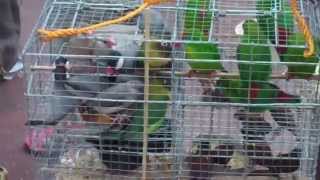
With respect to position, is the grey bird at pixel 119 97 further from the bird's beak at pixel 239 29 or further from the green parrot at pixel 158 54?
the bird's beak at pixel 239 29

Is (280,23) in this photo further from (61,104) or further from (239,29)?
(61,104)

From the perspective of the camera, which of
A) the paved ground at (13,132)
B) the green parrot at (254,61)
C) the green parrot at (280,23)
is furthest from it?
the paved ground at (13,132)

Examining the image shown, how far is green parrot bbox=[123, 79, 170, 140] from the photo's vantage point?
1.90 meters

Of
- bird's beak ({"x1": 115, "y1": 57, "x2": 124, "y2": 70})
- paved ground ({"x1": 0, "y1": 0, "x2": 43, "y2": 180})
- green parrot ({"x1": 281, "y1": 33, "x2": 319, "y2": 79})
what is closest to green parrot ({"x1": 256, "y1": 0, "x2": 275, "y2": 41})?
green parrot ({"x1": 281, "y1": 33, "x2": 319, "y2": 79})

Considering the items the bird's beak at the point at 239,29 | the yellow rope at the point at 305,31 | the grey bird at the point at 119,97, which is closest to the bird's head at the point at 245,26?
the bird's beak at the point at 239,29

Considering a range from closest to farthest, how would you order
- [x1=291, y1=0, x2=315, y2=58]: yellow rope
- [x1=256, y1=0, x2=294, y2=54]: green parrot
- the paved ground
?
[x1=291, y1=0, x2=315, y2=58]: yellow rope, [x1=256, y1=0, x2=294, y2=54]: green parrot, the paved ground

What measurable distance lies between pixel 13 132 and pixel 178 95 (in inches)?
42.3

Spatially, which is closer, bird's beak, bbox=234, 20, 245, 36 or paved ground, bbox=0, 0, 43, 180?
bird's beak, bbox=234, 20, 245, 36

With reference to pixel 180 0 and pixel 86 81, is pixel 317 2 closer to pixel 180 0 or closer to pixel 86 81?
pixel 180 0

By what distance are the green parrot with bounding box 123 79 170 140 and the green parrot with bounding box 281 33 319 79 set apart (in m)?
0.33

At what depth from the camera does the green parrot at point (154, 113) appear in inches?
74.7

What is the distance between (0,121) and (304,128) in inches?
54.9

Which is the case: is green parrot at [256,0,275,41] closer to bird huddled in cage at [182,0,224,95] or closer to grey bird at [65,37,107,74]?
bird huddled in cage at [182,0,224,95]

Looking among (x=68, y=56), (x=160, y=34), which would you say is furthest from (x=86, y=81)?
(x=160, y=34)
